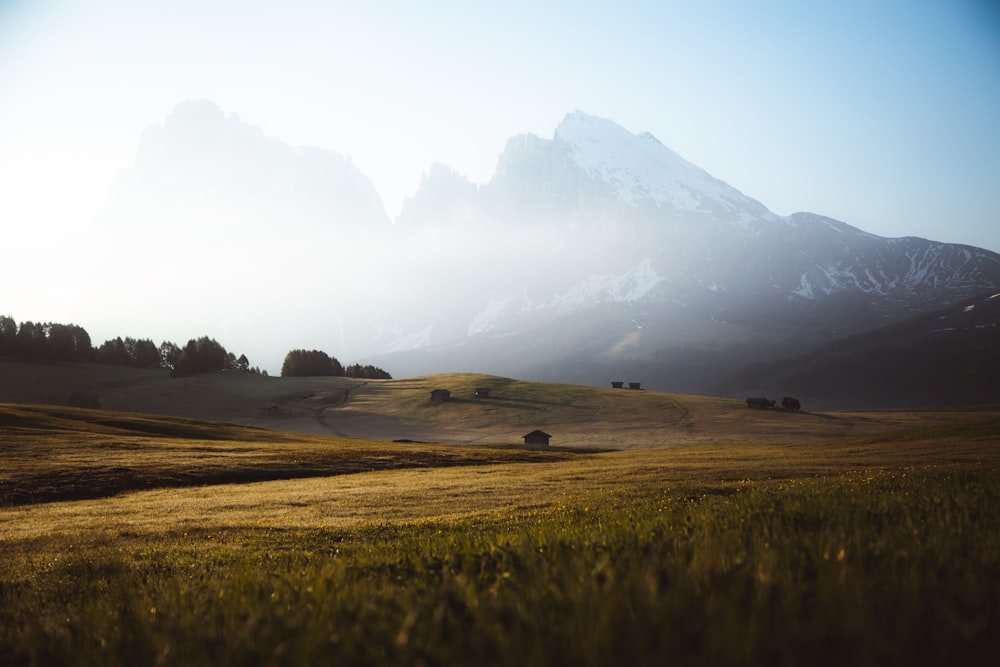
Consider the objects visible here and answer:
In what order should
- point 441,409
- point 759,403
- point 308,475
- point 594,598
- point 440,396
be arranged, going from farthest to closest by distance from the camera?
point 440,396
point 759,403
point 441,409
point 308,475
point 594,598

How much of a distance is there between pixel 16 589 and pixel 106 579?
1.80 m

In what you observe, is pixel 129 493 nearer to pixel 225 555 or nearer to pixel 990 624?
pixel 225 555

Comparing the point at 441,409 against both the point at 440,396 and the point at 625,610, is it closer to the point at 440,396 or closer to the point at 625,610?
the point at 440,396

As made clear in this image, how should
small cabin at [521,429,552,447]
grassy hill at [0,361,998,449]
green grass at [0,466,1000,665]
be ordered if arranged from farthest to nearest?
grassy hill at [0,361,998,449] < small cabin at [521,429,552,447] < green grass at [0,466,1000,665]

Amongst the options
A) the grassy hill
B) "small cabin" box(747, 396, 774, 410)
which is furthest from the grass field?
"small cabin" box(747, 396, 774, 410)

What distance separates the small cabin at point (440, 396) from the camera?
158875mm

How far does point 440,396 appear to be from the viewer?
15925 cm

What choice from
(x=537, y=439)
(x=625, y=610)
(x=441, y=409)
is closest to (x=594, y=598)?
(x=625, y=610)

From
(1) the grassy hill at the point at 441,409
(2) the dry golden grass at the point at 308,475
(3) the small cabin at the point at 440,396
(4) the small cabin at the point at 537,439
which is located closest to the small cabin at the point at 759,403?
(1) the grassy hill at the point at 441,409

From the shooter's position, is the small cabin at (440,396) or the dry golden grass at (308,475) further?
the small cabin at (440,396)

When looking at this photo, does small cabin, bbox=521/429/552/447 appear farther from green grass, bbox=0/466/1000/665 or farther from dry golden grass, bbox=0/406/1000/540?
green grass, bbox=0/466/1000/665

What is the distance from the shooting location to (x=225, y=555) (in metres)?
15.8

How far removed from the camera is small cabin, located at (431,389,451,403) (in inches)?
6255

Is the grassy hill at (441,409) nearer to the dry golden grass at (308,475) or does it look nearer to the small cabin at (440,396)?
the small cabin at (440,396)
